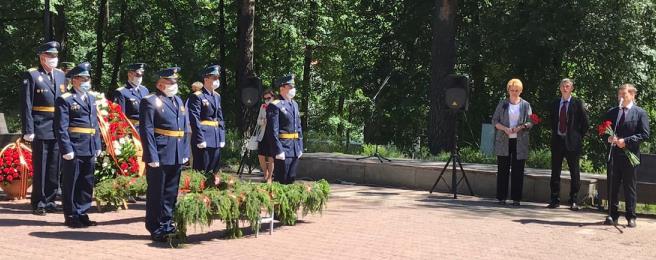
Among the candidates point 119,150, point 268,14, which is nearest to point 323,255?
point 119,150

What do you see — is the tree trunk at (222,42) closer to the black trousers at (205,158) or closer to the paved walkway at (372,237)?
the black trousers at (205,158)

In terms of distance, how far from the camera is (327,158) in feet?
51.4

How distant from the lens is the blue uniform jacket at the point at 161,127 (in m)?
7.79

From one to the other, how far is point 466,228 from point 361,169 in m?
5.63

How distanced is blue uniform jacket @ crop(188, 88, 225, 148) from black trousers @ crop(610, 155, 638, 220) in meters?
5.53

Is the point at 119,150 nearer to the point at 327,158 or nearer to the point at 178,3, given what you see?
the point at 327,158

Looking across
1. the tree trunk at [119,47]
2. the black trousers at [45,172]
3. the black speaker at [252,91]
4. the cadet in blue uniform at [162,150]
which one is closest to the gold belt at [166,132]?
the cadet in blue uniform at [162,150]

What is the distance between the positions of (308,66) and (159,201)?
2470 cm

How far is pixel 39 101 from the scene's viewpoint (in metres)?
9.85

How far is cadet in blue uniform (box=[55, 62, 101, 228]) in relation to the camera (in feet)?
28.2

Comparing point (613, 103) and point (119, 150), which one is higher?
point (613, 103)

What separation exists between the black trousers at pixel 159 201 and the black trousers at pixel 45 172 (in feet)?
8.27

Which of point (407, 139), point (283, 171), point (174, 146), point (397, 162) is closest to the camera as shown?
point (174, 146)

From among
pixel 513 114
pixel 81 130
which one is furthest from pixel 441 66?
pixel 81 130
